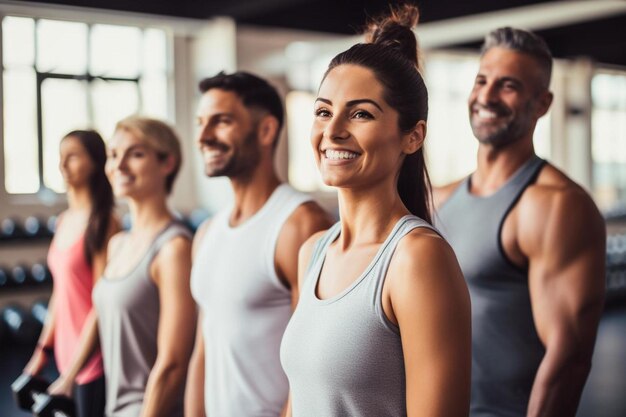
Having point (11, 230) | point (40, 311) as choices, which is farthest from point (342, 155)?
point (11, 230)

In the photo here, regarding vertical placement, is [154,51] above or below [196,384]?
above

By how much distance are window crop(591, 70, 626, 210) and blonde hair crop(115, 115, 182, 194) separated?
10553 mm

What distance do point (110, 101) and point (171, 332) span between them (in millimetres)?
6902

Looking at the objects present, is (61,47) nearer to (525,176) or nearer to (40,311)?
(40,311)

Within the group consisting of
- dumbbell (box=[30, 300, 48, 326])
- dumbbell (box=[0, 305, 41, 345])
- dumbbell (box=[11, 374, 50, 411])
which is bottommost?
dumbbell (box=[0, 305, 41, 345])

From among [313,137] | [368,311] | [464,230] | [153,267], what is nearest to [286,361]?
[368,311]

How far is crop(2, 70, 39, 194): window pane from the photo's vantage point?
7551mm

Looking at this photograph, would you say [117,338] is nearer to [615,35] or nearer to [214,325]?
Result: [214,325]

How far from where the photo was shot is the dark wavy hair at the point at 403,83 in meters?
1.14

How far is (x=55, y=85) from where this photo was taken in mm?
7871

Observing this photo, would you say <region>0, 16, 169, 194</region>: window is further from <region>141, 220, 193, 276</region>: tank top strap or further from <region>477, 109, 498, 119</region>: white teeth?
<region>477, 109, 498, 119</region>: white teeth

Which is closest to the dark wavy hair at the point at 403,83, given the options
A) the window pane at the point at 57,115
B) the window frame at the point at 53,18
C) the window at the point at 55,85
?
the window frame at the point at 53,18

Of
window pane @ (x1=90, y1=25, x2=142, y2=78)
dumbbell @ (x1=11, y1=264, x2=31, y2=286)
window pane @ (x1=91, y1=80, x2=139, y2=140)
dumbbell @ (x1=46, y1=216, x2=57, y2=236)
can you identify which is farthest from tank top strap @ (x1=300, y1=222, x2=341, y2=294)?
window pane @ (x1=90, y1=25, x2=142, y2=78)

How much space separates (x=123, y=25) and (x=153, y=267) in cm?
662
